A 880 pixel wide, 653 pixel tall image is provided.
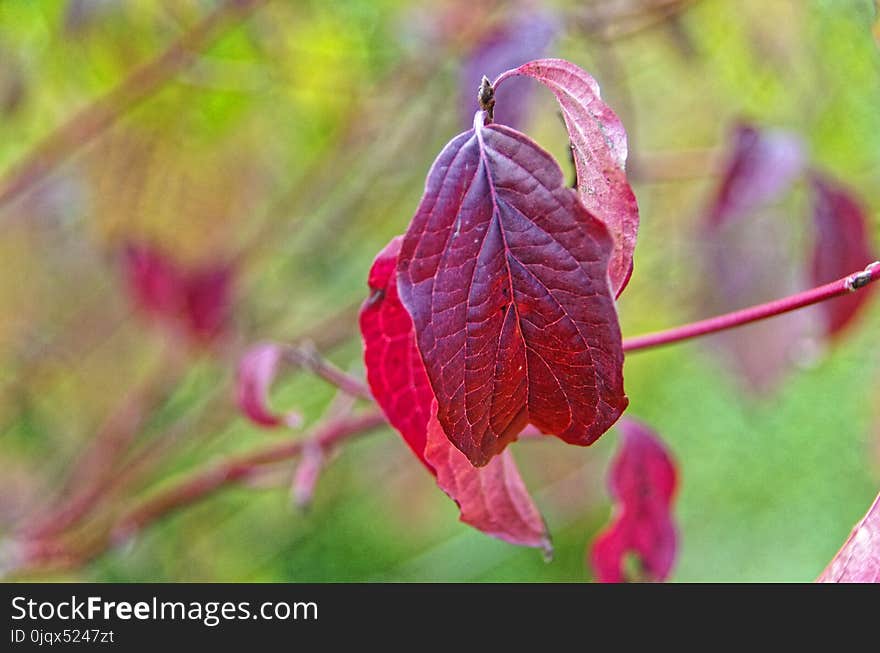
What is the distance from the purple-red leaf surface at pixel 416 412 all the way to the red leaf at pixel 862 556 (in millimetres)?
147

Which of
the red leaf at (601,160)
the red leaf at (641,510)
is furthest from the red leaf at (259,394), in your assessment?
the red leaf at (601,160)

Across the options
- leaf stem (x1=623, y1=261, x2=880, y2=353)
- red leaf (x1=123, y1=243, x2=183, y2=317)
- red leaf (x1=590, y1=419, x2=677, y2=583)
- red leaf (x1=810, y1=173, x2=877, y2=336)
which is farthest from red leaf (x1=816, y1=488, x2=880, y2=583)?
red leaf (x1=123, y1=243, x2=183, y2=317)

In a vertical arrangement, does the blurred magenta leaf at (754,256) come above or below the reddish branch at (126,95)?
below

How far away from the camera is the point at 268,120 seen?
4.33 feet

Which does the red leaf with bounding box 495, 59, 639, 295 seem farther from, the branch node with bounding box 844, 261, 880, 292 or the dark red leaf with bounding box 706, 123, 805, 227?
the dark red leaf with bounding box 706, 123, 805, 227

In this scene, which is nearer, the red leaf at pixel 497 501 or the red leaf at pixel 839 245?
the red leaf at pixel 497 501

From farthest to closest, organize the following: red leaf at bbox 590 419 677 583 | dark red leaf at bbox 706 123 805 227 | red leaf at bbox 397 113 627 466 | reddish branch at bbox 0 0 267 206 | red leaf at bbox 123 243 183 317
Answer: red leaf at bbox 123 243 183 317 < reddish branch at bbox 0 0 267 206 < dark red leaf at bbox 706 123 805 227 < red leaf at bbox 590 419 677 583 < red leaf at bbox 397 113 627 466

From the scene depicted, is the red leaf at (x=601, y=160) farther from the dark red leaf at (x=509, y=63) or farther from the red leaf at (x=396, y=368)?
the dark red leaf at (x=509, y=63)

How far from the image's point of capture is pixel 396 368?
0.42 m

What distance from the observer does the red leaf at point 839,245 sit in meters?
0.68

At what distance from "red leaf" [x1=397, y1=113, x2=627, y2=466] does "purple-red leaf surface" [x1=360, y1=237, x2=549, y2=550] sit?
48mm

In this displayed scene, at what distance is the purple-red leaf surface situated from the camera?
398 mm

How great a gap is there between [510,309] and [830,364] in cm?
153
